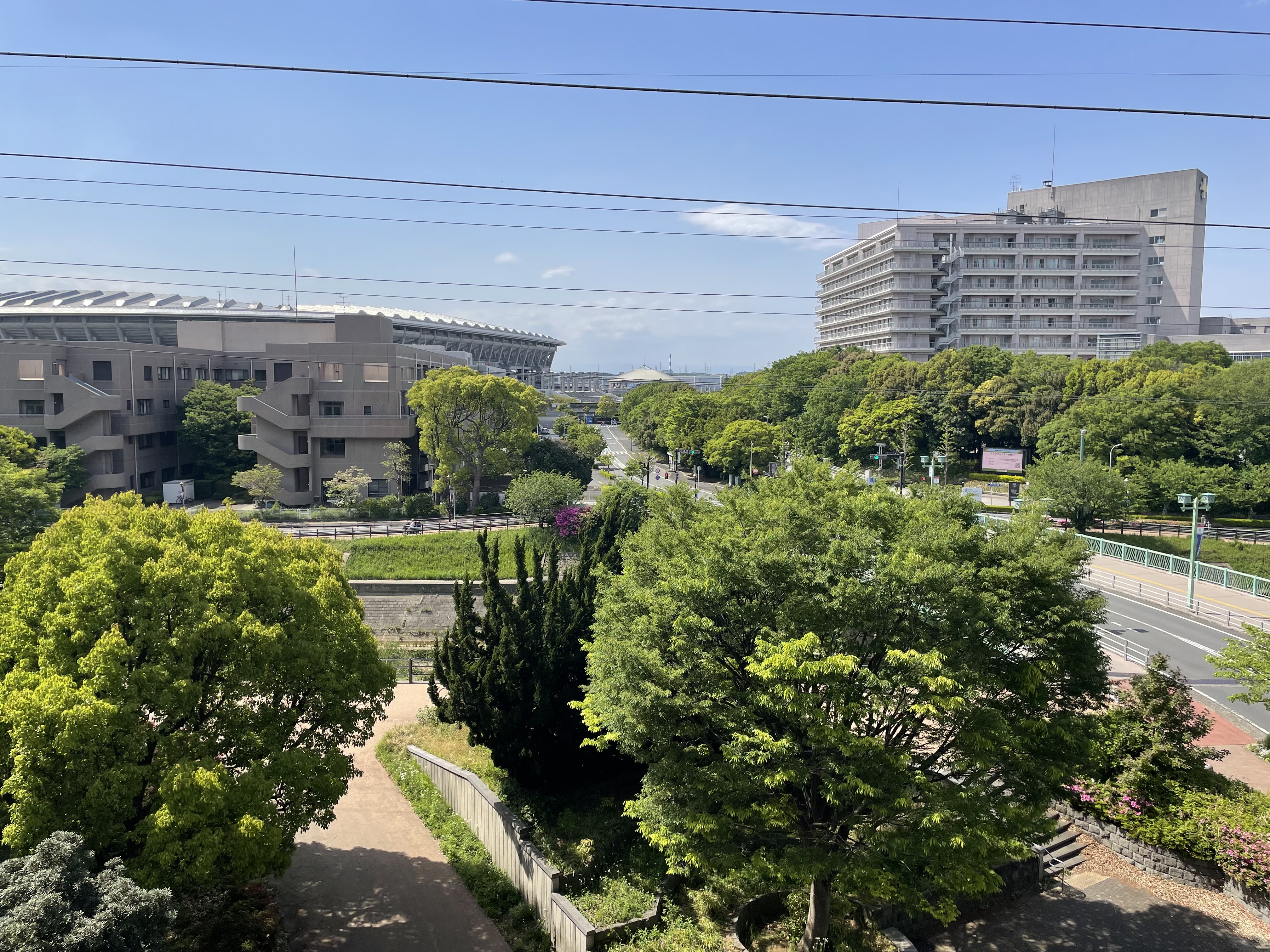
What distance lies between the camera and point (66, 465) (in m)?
46.2

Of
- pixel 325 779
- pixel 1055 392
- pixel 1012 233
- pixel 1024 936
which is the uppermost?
pixel 1012 233

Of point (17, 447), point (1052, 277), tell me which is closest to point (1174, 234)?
point (1052, 277)

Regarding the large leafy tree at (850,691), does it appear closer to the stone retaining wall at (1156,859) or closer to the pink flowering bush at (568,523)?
the stone retaining wall at (1156,859)

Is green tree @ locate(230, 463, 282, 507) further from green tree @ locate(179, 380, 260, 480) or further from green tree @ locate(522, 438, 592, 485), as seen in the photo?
green tree @ locate(522, 438, 592, 485)

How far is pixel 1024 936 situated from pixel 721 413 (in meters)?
68.8

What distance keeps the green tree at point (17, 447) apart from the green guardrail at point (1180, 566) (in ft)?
157

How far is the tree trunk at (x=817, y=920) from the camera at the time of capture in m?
11.5

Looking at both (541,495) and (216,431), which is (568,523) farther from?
(216,431)

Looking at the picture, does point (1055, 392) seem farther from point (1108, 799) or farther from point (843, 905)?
point (843, 905)

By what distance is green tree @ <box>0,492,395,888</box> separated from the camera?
9.33 meters

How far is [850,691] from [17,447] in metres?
47.4

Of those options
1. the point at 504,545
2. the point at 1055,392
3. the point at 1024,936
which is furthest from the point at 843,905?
the point at 1055,392

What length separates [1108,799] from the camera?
48.4 ft

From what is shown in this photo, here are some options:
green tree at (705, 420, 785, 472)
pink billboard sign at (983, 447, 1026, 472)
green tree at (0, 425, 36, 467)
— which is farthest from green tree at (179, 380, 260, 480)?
pink billboard sign at (983, 447, 1026, 472)
